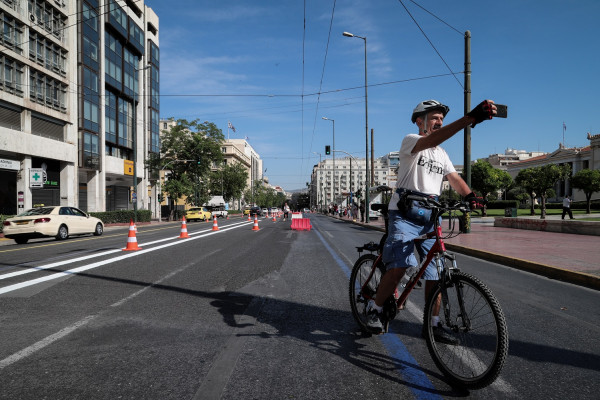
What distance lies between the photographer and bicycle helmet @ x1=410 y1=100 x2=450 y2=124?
10.5 ft

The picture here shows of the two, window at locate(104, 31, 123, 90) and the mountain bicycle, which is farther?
window at locate(104, 31, 123, 90)

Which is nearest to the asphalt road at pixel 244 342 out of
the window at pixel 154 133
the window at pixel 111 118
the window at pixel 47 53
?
the window at pixel 47 53

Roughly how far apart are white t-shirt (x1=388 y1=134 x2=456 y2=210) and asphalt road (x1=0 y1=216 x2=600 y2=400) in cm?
127

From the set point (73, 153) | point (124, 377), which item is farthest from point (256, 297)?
point (73, 153)

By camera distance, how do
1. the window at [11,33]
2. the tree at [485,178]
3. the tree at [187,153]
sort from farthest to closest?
1. the tree at [485,178]
2. the tree at [187,153]
3. the window at [11,33]

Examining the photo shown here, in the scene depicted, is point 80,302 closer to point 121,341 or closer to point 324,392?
point 121,341

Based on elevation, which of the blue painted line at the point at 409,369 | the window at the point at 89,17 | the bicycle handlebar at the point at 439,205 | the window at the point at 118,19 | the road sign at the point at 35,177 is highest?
the window at the point at 118,19

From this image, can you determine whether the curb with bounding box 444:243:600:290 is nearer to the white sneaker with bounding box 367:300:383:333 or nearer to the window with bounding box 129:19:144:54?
the white sneaker with bounding box 367:300:383:333

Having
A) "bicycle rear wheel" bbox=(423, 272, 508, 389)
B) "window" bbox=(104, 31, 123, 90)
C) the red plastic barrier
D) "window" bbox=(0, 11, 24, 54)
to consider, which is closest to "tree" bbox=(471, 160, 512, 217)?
the red plastic barrier

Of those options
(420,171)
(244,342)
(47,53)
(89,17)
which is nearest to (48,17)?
(47,53)

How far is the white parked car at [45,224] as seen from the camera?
14357 millimetres

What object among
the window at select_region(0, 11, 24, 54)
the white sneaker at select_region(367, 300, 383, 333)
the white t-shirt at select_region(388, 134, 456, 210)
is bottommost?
the white sneaker at select_region(367, 300, 383, 333)

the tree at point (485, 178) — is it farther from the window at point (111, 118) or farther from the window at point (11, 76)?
the window at point (11, 76)

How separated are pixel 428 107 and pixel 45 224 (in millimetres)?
15506
